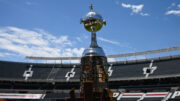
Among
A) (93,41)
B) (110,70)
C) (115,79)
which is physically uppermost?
(93,41)

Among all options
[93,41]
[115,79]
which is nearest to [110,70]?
[115,79]

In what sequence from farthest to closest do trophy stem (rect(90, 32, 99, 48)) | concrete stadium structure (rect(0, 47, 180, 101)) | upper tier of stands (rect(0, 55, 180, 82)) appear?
upper tier of stands (rect(0, 55, 180, 82)), concrete stadium structure (rect(0, 47, 180, 101)), trophy stem (rect(90, 32, 99, 48))

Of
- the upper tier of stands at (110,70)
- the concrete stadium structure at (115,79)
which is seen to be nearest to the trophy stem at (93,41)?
the concrete stadium structure at (115,79)

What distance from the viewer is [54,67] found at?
54656 mm

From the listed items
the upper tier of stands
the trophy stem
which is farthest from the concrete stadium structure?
the trophy stem

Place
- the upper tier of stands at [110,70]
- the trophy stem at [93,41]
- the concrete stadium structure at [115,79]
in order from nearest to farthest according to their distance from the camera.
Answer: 1. the trophy stem at [93,41]
2. the concrete stadium structure at [115,79]
3. the upper tier of stands at [110,70]

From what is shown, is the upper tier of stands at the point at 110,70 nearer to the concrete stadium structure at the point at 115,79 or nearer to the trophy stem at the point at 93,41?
the concrete stadium structure at the point at 115,79

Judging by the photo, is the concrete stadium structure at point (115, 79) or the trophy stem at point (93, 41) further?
the concrete stadium structure at point (115, 79)

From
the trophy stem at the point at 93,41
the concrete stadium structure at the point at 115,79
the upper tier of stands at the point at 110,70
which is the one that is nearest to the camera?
the trophy stem at the point at 93,41

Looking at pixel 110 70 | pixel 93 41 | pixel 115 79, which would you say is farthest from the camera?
pixel 110 70

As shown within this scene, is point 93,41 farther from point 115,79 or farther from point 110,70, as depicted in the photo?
point 110,70

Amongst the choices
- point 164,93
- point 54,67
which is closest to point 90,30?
point 164,93

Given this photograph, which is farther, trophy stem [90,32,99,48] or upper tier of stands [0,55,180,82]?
upper tier of stands [0,55,180,82]

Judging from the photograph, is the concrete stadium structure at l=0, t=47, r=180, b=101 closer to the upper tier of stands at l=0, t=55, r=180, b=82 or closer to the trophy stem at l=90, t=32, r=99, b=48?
the upper tier of stands at l=0, t=55, r=180, b=82
